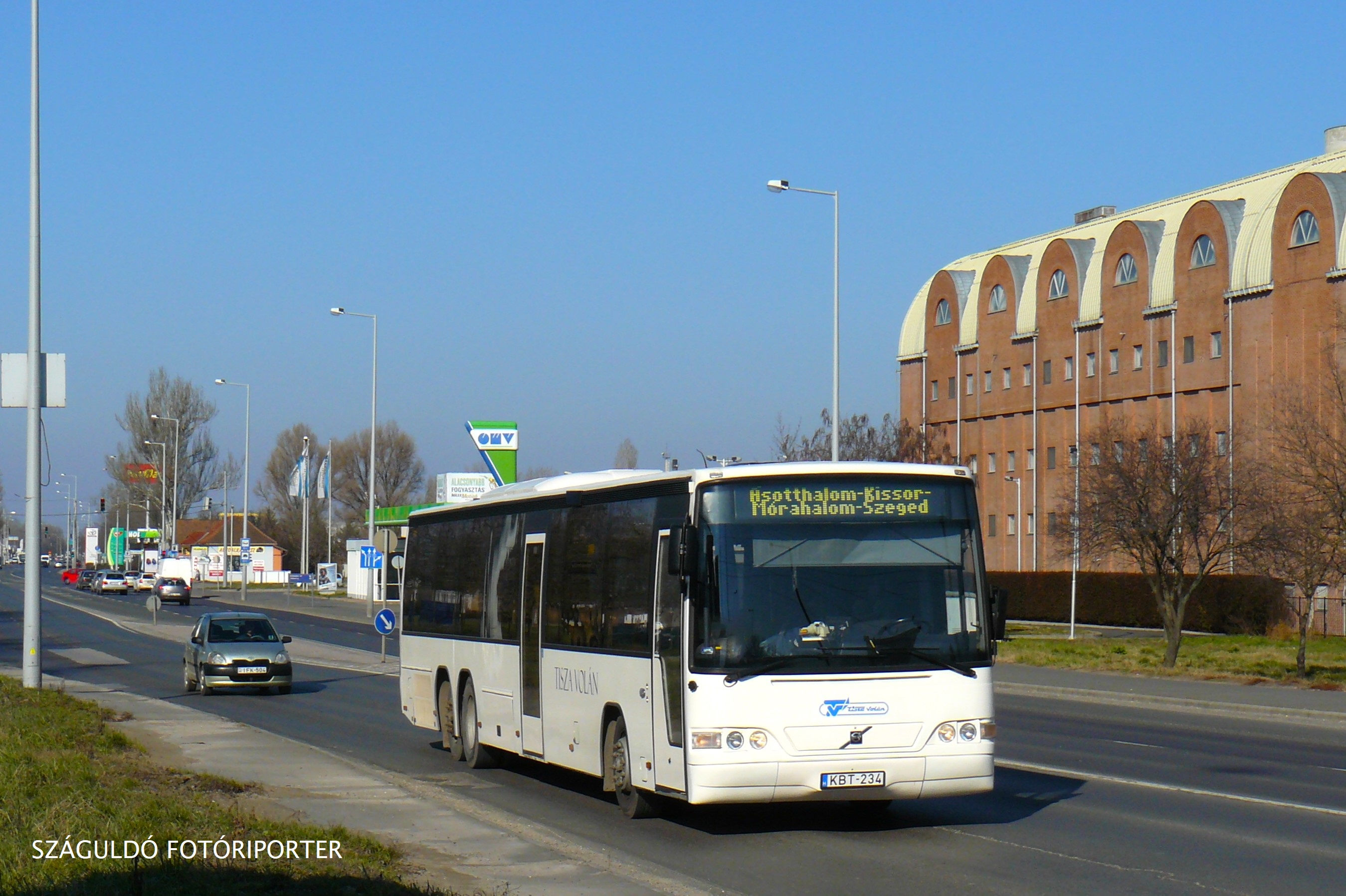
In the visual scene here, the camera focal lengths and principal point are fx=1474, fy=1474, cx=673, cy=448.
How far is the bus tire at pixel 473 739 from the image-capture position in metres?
15.8

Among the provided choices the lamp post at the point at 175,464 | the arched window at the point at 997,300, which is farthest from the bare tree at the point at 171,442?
the arched window at the point at 997,300

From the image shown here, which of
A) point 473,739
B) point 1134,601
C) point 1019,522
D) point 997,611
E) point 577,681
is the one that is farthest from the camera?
point 1019,522

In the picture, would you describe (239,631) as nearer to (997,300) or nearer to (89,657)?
(89,657)

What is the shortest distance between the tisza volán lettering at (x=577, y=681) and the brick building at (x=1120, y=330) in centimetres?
3185

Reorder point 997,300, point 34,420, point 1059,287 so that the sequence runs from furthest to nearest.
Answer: point 997,300 < point 1059,287 < point 34,420

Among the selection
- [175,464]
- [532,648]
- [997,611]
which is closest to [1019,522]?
[532,648]

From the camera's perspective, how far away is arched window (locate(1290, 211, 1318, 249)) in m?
51.8

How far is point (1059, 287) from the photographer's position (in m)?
67.7

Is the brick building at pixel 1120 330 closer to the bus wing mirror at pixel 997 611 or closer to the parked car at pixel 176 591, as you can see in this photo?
the bus wing mirror at pixel 997 611

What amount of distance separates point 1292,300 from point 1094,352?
12.9 metres

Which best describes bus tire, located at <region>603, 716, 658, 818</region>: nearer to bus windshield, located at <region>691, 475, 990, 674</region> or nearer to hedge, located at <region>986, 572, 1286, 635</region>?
bus windshield, located at <region>691, 475, 990, 674</region>

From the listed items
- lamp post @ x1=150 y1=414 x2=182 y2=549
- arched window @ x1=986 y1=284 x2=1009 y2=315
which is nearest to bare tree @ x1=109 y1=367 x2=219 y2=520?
lamp post @ x1=150 y1=414 x2=182 y2=549

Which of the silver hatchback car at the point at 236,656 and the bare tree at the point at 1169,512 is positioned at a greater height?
the bare tree at the point at 1169,512

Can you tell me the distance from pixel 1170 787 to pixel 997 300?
60273 mm
